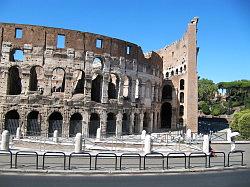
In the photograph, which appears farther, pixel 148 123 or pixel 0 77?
pixel 148 123

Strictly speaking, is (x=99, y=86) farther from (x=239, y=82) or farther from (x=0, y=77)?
(x=239, y=82)

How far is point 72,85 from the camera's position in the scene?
32.2 meters

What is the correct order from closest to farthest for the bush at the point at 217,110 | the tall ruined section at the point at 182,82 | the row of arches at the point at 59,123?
the row of arches at the point at 59,123, the tall ruined section at the point at 182,82, the bush at the point at 217,110

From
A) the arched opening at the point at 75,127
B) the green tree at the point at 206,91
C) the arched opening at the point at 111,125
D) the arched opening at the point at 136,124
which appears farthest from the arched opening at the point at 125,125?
the green tree at the point at 206,91

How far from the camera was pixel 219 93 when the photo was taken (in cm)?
9700

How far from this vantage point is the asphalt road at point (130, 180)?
11586 mm

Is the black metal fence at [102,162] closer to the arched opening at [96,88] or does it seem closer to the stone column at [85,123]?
the stone column at [85,123]

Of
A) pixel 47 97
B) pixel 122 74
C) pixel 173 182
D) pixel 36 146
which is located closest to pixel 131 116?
pixel 122 74

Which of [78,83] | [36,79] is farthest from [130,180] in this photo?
[36,79]

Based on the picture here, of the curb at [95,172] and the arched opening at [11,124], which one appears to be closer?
the curb at [95,172]

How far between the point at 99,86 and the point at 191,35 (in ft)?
61.4

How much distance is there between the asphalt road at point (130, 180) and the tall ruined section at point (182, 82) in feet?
112

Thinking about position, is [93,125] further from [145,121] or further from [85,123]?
[145,121]

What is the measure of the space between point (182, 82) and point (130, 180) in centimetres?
4046
